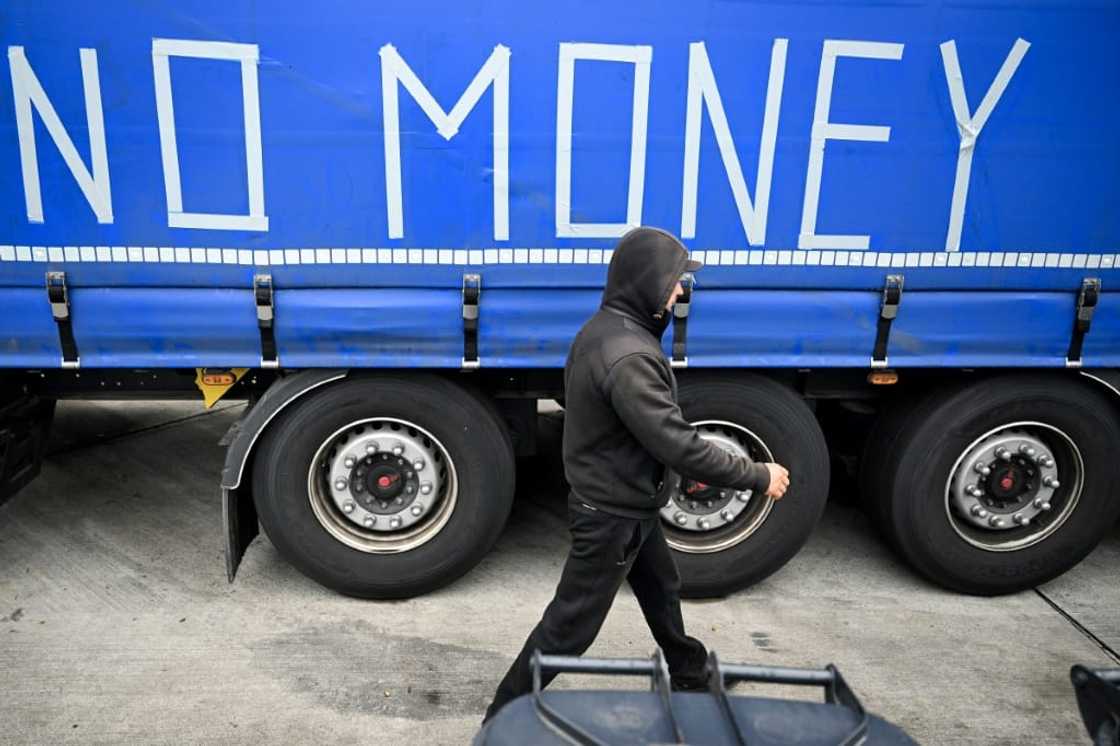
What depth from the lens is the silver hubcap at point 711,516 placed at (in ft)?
12.9

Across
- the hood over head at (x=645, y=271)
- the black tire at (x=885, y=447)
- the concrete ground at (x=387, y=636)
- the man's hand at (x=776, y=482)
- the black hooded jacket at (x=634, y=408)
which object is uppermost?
the hood over head at (x=645, y=271)

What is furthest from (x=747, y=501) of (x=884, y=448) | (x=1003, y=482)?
(x=1003, y=482)

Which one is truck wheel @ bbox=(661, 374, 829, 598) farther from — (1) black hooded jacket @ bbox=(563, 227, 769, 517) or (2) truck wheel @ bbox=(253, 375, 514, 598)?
(1) black hooded jacket @ bbox=(563, 227, 769, 517)

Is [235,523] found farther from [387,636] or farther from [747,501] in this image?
[747,501]

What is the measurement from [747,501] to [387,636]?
1.76m

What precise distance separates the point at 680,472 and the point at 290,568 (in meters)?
2.50

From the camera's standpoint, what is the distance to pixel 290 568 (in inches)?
167

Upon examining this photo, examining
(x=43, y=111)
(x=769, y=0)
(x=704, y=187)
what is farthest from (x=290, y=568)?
(x=769, y=0)

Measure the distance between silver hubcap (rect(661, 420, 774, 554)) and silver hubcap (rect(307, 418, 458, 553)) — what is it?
3.42ft

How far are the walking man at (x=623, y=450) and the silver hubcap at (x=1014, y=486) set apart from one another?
70.8 inches

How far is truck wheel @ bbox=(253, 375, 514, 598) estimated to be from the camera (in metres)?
3.68

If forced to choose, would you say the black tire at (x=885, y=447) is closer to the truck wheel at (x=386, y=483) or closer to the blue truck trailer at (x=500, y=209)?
the blue truck trailer at (x=500, y=209)

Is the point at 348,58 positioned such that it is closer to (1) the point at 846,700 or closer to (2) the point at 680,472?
(2) the point at 680,472

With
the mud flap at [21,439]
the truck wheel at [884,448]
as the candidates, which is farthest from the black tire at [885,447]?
the mud flap at [21,439]
